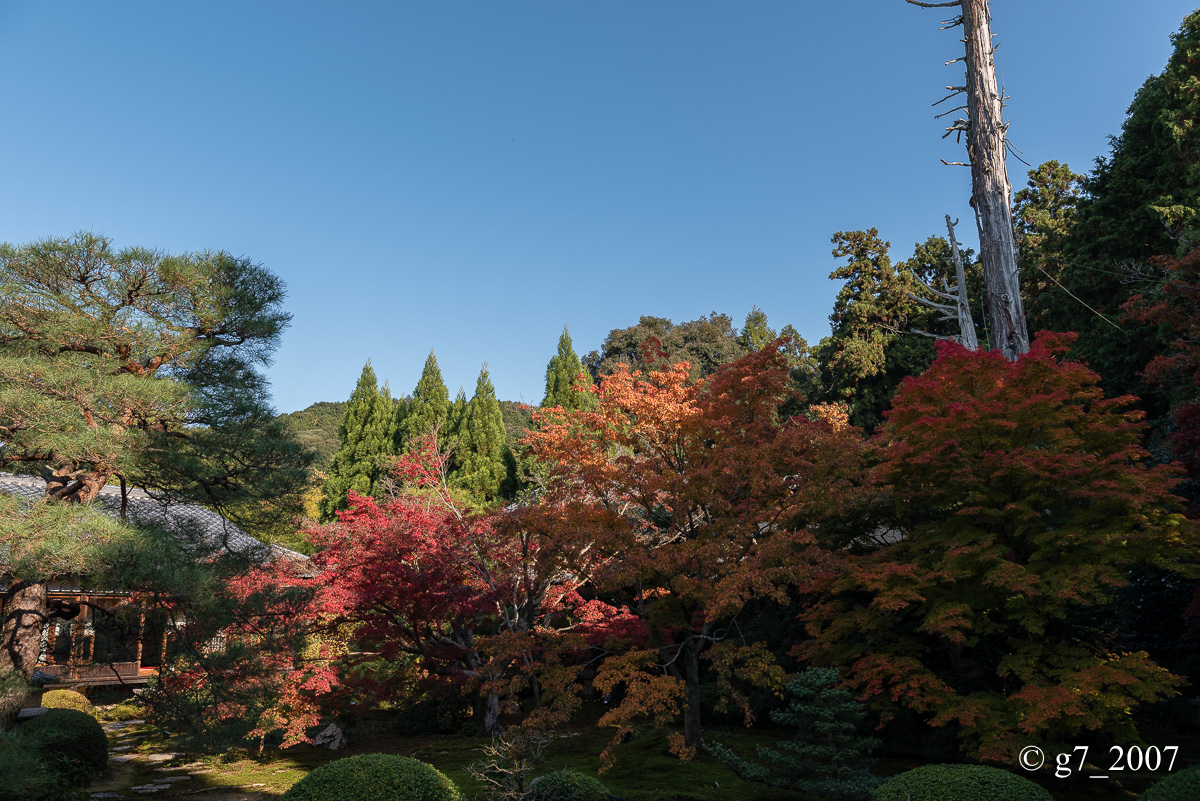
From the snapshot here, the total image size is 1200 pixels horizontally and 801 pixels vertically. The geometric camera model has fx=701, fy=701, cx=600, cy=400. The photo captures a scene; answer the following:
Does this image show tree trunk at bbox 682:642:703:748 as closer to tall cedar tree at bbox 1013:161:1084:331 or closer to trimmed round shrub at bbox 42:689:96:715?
trimmed round shrub at bbox 42:689:96:715

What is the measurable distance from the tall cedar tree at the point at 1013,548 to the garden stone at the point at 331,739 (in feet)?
26.7

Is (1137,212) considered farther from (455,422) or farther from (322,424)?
(322,424)

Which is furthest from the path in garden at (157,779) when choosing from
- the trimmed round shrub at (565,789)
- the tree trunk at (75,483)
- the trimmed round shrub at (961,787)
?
the trimmed round shrub at (961,787)

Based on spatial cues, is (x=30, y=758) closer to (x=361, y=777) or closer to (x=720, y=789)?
(x=361, y=777)

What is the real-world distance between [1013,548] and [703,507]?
3856 mm

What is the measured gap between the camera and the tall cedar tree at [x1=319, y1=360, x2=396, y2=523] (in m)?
26.5

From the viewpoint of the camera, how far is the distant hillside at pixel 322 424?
4106 centimetres

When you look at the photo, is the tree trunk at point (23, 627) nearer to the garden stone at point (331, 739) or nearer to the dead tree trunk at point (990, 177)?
the garden stone at point (331, 739)

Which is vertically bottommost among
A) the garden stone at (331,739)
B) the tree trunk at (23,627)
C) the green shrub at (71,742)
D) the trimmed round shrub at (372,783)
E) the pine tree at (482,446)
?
the garden stone at (331,739)

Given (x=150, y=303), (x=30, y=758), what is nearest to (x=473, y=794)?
(x=30, y=758)

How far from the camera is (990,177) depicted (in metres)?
12.0

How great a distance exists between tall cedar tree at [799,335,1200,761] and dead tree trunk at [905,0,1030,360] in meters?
2.86

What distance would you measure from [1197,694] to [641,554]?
29.6 ft

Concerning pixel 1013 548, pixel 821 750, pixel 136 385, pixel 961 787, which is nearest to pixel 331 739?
pixel 136 385
